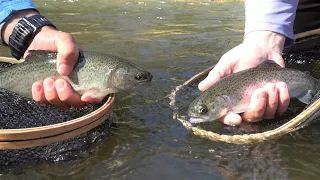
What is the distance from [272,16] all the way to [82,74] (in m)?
1.28

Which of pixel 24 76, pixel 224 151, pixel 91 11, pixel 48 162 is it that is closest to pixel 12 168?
pixel 48 162

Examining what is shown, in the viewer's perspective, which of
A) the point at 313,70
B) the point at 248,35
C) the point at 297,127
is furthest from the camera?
the point at 313,70

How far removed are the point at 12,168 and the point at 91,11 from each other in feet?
24.8

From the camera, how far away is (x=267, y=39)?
2.55 metres

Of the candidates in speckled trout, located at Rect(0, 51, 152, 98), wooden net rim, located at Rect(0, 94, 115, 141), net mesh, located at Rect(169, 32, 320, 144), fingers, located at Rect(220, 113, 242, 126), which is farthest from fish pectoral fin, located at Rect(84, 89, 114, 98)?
fingers, located at Rect(220, 113, 242, 126)

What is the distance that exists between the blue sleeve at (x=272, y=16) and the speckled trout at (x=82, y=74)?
32.7 inches

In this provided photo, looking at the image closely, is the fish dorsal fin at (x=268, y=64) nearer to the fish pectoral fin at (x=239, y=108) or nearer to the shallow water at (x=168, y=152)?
the fish pectoral fin at (x=239, y=108)

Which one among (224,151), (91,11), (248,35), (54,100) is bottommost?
(91,11)

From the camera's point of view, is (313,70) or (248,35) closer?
(248,35)

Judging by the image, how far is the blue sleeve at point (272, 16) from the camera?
2.56m

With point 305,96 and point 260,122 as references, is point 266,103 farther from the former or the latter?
point 305,96

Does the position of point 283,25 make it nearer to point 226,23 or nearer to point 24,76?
point 24,76

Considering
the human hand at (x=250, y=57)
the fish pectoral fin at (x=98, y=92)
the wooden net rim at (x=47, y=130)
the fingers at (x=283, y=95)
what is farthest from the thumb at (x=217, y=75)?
the wooden net rim at (x=47, y=130)

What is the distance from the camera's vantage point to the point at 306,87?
256 centimetres
